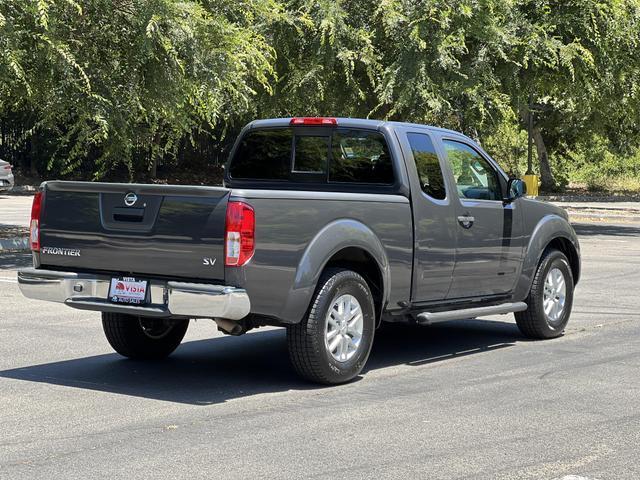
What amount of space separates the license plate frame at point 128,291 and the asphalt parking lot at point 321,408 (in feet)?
2.13

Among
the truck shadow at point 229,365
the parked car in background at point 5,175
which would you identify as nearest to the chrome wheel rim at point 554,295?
the truck shadow at point 229,365

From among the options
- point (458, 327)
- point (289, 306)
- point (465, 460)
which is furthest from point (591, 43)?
point (465, 460)

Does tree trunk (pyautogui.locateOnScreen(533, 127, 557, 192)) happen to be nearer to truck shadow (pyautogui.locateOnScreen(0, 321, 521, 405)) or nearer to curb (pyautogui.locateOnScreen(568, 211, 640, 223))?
curb (pyautogui.locateOnScreen(568, 211, 640, 223))

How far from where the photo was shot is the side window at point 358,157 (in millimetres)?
9344

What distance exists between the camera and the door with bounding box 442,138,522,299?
9.77 metres

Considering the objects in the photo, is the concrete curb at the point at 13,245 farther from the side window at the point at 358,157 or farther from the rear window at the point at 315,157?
the side window at the point at 358,157

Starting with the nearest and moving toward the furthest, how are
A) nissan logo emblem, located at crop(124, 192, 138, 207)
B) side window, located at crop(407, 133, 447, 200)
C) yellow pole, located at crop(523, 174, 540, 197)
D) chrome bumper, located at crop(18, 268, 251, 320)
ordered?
chrome bumper, located at crop(18, 268, 251, 320), nissan logo emblem, located at crop(124, 192, 138, 207), side window, located at crop(407, 133, 447, 200), yellow pole, located at crop(523, 174, 540, 197)

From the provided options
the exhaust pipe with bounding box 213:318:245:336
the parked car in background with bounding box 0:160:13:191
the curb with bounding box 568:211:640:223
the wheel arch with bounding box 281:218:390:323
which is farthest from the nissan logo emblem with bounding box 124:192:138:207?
the parked car in background with bounding box 0:160:13:191

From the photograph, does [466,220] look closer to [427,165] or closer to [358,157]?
[427,165]

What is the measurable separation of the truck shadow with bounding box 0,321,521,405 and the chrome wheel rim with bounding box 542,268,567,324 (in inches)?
17.2

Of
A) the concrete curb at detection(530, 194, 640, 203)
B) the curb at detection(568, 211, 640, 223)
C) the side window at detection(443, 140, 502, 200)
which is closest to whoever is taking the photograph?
the side window at detection(443, 140, 502, 200)

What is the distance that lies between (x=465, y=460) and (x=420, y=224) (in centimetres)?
320

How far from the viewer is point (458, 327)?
1183 centimetres

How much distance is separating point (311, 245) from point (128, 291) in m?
1.34
